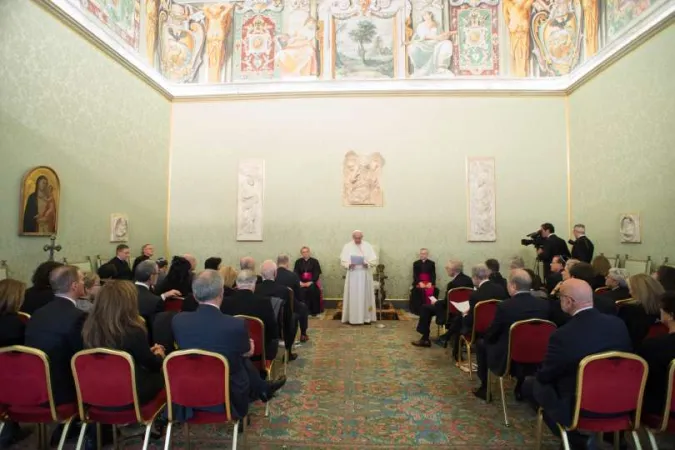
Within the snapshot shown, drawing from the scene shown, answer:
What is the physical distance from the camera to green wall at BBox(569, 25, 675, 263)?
8.25 meters

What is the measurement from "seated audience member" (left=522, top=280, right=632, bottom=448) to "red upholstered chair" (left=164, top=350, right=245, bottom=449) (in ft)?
7.60

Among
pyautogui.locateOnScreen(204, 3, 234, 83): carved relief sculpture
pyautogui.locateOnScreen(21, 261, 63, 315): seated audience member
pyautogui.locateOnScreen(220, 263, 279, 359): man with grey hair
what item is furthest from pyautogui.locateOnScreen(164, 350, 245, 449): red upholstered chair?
pyautogui.locateOnScreen(204, 3, 234, 83): carved relief sculpture

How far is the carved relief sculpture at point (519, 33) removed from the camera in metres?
12.0

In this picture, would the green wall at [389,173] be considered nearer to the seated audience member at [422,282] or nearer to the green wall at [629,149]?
the seated audience member at [422,282]

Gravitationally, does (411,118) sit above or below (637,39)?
below

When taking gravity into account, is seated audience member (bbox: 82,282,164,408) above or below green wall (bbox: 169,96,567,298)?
below

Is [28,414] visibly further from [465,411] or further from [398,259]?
[398,259]

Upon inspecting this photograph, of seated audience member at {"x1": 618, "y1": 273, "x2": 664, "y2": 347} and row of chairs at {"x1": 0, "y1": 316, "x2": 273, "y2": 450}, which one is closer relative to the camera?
row of chairs at {"x1": 0, "y1": 316, "x2": 273, "y2": 450}

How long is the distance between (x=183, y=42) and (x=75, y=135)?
521 centimetres

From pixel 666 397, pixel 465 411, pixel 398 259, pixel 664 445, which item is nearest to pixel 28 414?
pixel 465 411

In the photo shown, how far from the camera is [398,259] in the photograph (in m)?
12.1

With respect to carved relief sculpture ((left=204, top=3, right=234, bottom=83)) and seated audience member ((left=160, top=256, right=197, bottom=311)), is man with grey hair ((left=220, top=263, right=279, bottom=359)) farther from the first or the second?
carved relief sculpture ((left=204, top=3, right=234, bottom=83))

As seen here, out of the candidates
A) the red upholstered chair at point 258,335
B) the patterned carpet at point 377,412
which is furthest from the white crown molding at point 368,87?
the red upholstered chair at point 258,335

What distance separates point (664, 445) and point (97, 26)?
11312 mm
